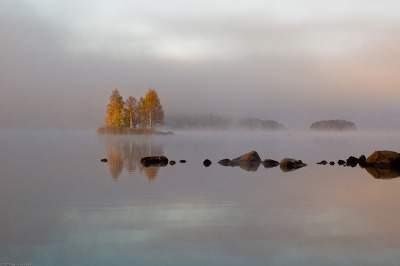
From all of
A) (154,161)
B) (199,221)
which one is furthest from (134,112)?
(199,221)

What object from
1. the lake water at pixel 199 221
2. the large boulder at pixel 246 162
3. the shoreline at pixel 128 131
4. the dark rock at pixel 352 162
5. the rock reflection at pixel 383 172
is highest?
the shoreline at pixel 128 131

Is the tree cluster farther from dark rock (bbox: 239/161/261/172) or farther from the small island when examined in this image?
dark rock (bbox: 239/161/261/172)

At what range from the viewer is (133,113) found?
142500 mm

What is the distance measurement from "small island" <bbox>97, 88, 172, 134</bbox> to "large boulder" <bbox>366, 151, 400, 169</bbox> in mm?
96065

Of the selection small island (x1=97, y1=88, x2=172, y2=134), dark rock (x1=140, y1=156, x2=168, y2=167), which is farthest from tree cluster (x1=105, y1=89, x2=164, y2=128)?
dark rock (x1=140, y1=156, x2=168, y2=167)

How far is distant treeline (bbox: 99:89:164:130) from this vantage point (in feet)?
448

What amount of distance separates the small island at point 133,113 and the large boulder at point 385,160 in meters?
96.1

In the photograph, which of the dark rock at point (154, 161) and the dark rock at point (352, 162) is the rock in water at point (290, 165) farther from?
the dark rock at point (154, 161)

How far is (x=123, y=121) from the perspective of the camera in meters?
144

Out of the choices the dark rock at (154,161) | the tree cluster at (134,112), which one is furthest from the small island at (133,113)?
the dark rock at (154,161)

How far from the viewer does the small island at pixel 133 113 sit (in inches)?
5384

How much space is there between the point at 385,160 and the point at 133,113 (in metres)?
102

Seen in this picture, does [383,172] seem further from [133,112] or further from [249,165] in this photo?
[133,112]

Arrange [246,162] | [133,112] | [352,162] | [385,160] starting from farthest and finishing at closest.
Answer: [133,112] < [352,162] < [246,162] < [385,160]
